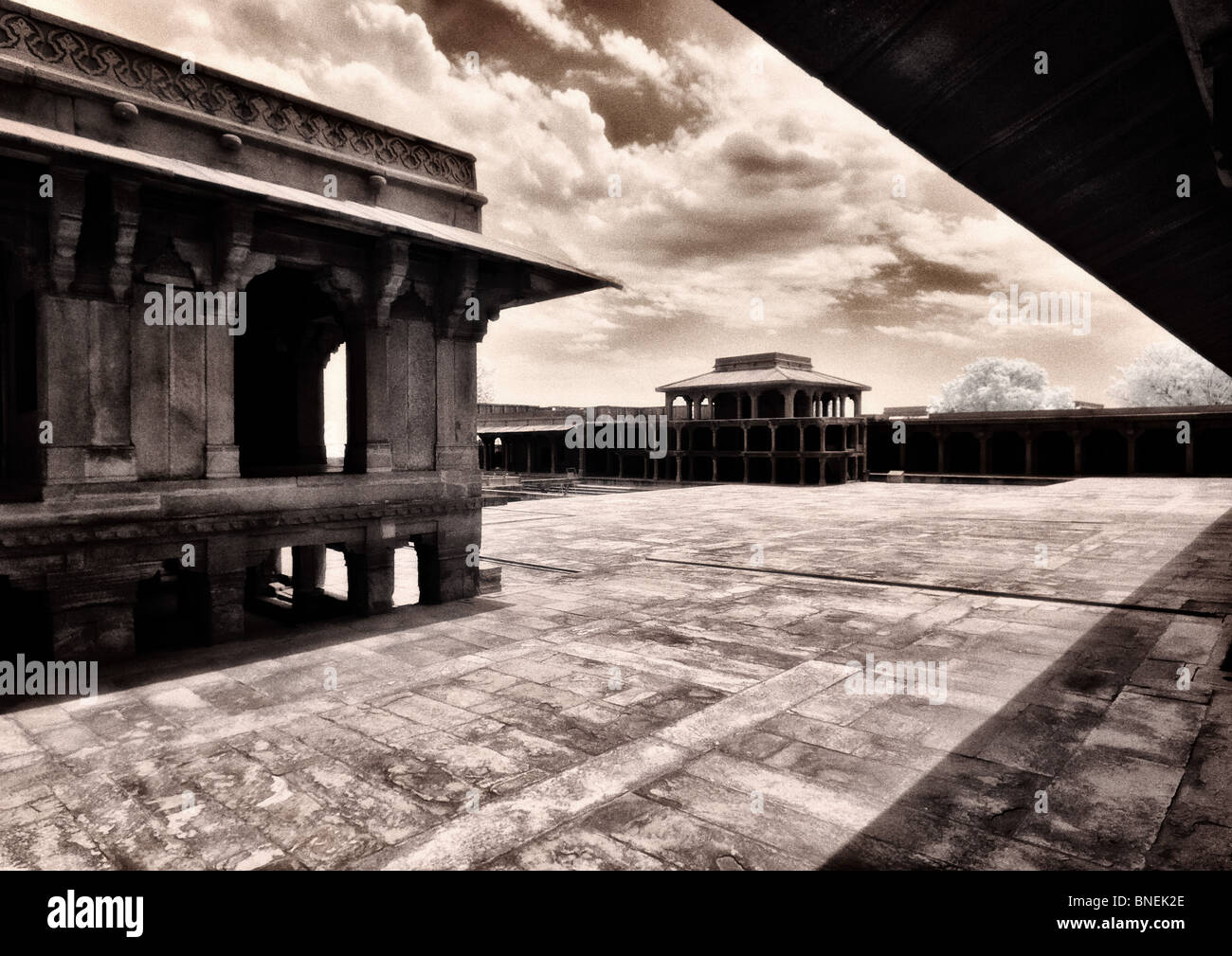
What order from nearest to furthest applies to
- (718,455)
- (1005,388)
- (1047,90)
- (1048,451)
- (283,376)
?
(1047,90), (283,376), (718,455), (1048,451), (1005,388)

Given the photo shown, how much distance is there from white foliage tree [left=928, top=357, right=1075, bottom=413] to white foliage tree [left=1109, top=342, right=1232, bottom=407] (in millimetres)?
10965

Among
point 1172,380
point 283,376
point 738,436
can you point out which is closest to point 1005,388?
point 1172,380

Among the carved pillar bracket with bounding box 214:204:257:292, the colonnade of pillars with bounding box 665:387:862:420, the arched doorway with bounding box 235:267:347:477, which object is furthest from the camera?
the colonnade of pillars with bounding box 665:387:862:420

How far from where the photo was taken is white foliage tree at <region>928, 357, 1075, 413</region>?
8844 centimetres

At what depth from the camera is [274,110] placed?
7.75 m

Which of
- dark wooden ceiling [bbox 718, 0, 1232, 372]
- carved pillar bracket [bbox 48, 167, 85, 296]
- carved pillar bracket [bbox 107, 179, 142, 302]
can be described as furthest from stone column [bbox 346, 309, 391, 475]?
dark wooden ceiling [bbox 718, 0, 1232, 372]

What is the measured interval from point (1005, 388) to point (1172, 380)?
64.1ft

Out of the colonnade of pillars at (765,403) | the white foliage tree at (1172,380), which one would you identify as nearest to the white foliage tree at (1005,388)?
the white foliage tree at (1172,380)

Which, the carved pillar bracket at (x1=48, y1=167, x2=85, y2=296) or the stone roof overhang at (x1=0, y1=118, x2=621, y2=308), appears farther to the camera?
the carved pillar bracket at (x1=48, y1=167, x2=85, y2=296)

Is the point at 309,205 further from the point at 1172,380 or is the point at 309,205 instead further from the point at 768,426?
the point at 1172,380

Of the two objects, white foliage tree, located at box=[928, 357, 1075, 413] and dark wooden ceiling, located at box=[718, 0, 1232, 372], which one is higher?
white foliage tree, located at box=[928, 357, 1075, 413]

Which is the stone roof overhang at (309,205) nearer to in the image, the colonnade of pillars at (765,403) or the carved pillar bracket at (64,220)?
the carved pillar bracket at (64,220)

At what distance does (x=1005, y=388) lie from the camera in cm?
8994

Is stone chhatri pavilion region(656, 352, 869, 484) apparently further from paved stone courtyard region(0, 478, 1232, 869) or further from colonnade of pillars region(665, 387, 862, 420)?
paved stone courtyard region(0, 478, 1232, 869)
